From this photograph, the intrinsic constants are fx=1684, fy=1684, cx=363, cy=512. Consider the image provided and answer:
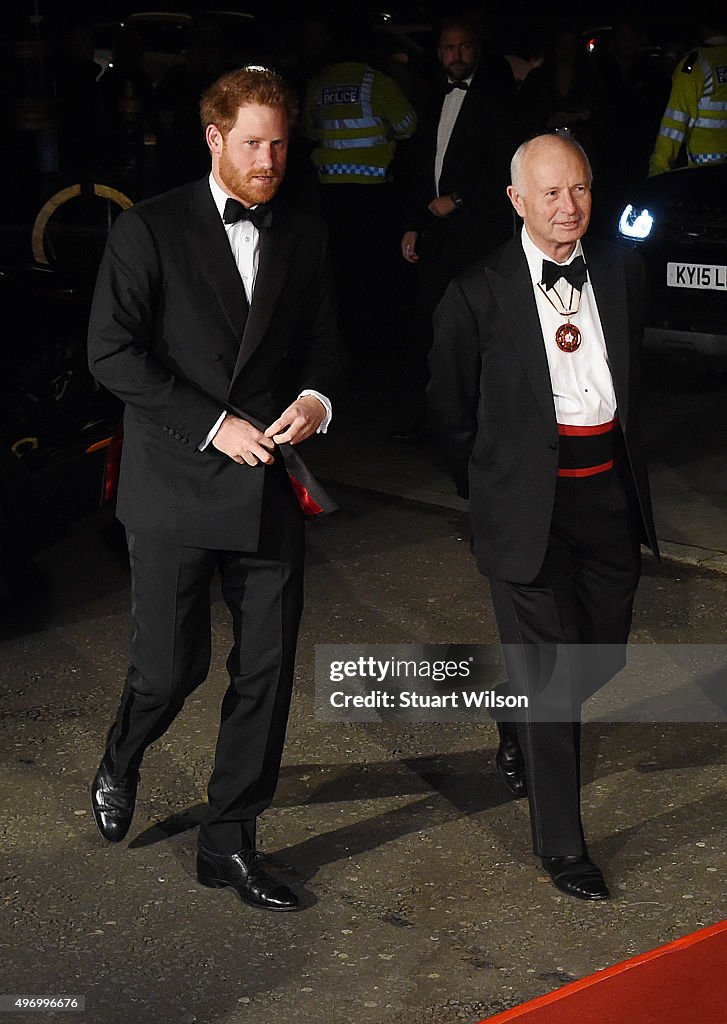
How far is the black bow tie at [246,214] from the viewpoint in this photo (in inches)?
151

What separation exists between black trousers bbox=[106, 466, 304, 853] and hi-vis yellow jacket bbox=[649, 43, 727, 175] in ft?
19.9

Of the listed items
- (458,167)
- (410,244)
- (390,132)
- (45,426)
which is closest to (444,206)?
(458,167)

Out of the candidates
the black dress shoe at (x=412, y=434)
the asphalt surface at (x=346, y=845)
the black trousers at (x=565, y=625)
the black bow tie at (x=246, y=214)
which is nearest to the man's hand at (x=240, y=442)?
the black bow tie at (x=246, y=214)

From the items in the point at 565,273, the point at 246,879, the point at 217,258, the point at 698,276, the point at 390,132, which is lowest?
the point at 246,879

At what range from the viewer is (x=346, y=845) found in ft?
14.3

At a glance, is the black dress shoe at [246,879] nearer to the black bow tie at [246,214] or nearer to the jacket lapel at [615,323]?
the jacket lapel at [615,323]

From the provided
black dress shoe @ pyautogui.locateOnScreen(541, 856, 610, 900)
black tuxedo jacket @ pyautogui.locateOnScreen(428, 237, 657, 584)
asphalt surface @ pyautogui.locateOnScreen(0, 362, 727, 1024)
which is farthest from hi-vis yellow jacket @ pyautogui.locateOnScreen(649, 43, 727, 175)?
black dress shoe @ pyautogui.locateOnScreen(541, 856, 610, 900)

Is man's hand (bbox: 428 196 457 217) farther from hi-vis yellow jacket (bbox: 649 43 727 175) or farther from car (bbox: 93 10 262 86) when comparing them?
car (bbox: 93 10 262 86)

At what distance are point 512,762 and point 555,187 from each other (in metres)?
1.62

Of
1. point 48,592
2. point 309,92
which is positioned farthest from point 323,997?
point 309,92

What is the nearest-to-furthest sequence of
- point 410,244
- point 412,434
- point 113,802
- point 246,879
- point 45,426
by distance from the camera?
point 246,879 → point 113,802 → point 45,426 → point 410,244 → point 412,434

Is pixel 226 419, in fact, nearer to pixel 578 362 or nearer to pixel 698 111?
pixel 578 362

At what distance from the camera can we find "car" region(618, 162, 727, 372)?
26.2ft

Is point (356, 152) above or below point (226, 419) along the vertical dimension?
below
